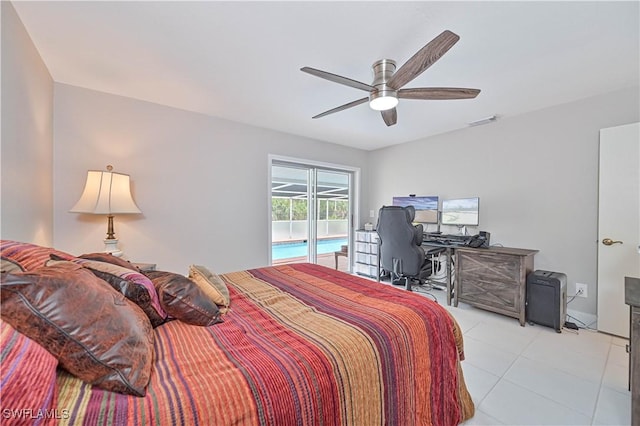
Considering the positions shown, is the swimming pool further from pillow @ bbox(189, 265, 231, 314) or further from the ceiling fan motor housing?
the ceiling fan motor housing

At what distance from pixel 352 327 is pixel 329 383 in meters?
0.28

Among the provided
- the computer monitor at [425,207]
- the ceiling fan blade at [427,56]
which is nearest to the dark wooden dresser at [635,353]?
the ceiling fan blade at [427,56]

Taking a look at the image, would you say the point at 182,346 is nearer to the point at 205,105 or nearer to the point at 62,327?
the point at 62,327

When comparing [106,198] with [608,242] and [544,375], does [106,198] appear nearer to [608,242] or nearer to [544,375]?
[544,375]

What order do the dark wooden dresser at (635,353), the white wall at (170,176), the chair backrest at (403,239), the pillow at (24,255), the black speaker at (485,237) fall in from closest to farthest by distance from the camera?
the pillow at (24,255)
the dark wooden dresser at (635,353)
the white wall at (170,176)
the chair backrest at (403,239)
the black speaker at (485,237)

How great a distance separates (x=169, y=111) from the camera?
115 inches

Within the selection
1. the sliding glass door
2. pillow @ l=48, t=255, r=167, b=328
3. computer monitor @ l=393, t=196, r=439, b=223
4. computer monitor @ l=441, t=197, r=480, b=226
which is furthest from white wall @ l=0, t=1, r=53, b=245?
computer monitor @ l=441, t=197, r=480, b=226

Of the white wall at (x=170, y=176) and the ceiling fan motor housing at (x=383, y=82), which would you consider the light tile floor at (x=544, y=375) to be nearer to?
the ceiling fan motor housing at (x=383, y=82)

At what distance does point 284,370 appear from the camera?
89cm

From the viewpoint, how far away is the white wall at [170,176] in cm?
245

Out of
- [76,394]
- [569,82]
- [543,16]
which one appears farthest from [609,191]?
[76,394]

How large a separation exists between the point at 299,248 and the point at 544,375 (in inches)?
127

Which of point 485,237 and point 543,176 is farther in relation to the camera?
point 485,237

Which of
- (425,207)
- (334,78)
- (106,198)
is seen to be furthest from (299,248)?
(334,78)
